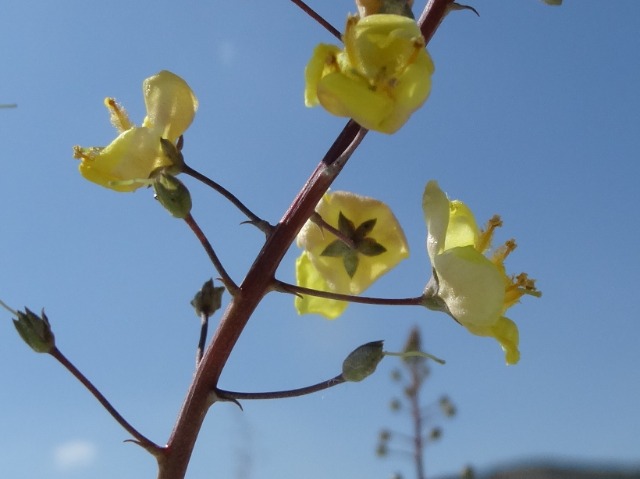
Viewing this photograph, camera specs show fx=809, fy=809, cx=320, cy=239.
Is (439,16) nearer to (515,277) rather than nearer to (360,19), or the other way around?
(360,19)

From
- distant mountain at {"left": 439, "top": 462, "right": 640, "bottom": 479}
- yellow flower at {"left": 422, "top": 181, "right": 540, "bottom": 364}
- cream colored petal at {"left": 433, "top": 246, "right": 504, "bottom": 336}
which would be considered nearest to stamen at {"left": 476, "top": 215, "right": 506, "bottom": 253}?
yellow flower at {"left": 422, "top": 181, "right": 540, "bottom": 364}

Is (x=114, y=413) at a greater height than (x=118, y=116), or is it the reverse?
(x=118, y=116)

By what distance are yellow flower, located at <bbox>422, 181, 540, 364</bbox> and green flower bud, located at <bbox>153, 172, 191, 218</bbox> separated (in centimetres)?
43

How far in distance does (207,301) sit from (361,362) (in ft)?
0.98

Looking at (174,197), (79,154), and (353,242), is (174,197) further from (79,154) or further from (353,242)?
(353,242)

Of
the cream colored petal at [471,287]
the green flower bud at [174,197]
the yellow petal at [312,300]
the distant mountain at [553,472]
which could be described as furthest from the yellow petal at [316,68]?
the distant mountain at [553,472]

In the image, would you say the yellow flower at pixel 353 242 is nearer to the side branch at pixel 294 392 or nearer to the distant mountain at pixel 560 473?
the side branch at pixel 294 392

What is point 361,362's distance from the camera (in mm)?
1182

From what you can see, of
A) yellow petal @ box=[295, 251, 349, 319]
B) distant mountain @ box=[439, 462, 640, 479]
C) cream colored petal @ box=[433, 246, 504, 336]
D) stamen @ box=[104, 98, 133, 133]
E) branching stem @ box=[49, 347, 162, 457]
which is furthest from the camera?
distant mountain @ box=[439, 462, 640, 479]

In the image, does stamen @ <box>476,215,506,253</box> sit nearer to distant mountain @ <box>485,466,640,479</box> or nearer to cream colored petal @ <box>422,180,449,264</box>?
cream colored petal @ <box>422,180,449,264</box>

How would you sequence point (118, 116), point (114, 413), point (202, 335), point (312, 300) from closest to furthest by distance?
point (114, 413)
point (202, 335)
point (118, 116)
point (312, 300)

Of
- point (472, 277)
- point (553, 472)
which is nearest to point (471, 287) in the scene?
point (472, 277)

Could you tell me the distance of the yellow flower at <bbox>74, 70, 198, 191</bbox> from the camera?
1.29m

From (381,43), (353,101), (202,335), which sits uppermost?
(381,43)
